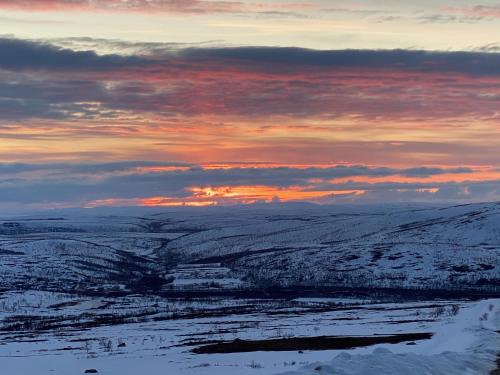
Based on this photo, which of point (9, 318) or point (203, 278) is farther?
point (203, 278)

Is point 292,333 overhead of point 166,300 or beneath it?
overhead

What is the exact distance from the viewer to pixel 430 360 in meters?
25.1

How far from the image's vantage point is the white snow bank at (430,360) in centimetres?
2253

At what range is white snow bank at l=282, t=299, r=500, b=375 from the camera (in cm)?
2253

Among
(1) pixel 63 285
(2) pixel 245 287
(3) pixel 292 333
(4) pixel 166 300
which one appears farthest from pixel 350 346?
(1) pixel 63 285

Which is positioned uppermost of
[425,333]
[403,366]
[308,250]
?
[403,366]

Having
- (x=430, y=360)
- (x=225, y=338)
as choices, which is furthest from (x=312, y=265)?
(x=430, y=360)

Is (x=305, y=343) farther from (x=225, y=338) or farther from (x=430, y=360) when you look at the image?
(x=430, y=360)

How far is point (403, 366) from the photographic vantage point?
23.6 meters

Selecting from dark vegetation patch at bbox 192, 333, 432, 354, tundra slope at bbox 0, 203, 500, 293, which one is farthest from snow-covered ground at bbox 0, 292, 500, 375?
tundra slope at bbox 0, 203, 500, 293

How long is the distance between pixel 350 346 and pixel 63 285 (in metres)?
87.0

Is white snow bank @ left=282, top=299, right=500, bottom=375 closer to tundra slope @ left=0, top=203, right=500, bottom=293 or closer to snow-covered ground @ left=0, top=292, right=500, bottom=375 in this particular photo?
snow-covered ground @ left=0, top=292, right=500, bottom=375

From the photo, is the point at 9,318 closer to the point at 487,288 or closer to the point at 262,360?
the point at 262,360

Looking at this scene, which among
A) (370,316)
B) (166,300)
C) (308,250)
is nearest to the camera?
(370,316)
